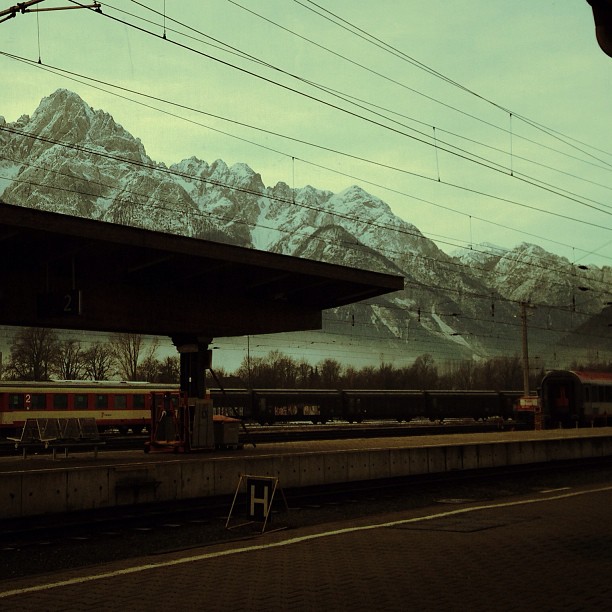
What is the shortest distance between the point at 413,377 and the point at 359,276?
124271 millimetres

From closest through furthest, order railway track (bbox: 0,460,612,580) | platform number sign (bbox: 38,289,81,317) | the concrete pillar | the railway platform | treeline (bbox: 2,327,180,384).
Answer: railway track (bbox: 0,460,612,580)
the railway platform
platform number sign (bbox: 38,289,81,317)
the concrete pillar
treeline (bbox: 2,327,180,384)

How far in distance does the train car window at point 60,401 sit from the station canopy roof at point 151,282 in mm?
21751

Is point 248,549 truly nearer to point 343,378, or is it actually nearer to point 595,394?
point 595,394

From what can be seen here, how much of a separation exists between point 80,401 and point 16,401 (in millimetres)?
4294

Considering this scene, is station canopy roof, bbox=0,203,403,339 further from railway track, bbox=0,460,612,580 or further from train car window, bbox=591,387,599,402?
train car window, bbox=591,387,599,402

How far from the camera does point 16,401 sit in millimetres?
41812

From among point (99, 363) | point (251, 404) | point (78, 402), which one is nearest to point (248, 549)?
point (78, 402)

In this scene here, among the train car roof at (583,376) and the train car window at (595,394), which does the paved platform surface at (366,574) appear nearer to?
the train car roof at (583,376)

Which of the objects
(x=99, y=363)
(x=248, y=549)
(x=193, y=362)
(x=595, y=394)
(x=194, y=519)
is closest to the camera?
(x=248, y=549)

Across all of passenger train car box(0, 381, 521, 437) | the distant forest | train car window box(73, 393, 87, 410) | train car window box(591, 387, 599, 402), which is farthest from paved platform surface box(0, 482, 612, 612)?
the distant forest

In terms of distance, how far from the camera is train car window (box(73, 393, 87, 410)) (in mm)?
45287

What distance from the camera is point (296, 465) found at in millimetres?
19234

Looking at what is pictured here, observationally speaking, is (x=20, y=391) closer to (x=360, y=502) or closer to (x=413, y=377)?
(x=360, y=502)

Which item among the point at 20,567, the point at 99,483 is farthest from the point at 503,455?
the point at 20,567
